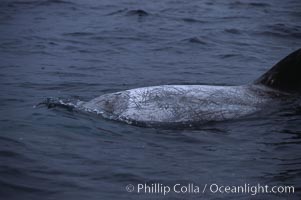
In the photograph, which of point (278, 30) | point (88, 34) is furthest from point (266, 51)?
point (88, 34)

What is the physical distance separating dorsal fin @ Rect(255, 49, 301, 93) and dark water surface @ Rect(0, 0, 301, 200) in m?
0.40

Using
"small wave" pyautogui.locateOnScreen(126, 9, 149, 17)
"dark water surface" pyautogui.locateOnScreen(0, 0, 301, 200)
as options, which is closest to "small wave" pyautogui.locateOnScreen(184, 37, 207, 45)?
"dark water surface" pyautogui.locateOnScreen(0, 0, 301, 200)

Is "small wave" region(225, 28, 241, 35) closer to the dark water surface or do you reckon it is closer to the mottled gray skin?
the dark water surface

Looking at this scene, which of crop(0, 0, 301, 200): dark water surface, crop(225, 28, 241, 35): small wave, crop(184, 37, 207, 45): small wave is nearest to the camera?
crop(0, 0, 301, 200): dark water surface

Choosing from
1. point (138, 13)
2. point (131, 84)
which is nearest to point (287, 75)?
point (131, 84)

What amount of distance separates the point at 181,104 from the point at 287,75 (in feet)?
5.20

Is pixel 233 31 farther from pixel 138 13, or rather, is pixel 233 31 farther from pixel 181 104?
pixel 181 104

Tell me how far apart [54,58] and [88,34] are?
8.95 feet

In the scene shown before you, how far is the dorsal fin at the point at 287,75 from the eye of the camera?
870cm

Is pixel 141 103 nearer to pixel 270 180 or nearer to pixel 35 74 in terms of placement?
pixel 270 180

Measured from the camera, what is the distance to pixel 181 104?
27.9 feet

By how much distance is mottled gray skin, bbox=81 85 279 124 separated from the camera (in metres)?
8.37

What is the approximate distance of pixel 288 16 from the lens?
61.4ft

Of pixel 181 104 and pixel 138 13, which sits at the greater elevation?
pixel 181 104
